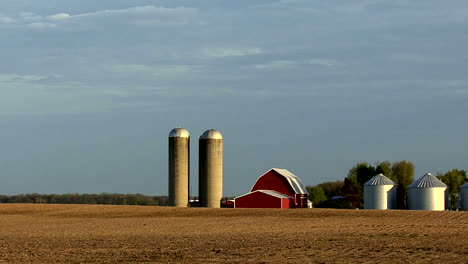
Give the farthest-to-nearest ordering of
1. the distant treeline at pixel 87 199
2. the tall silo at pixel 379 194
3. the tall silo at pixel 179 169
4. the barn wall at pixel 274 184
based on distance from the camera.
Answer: the distant treeline at pixel 87 199 → the barn wall at pixel 274 184 → the tall silo at pixel 179 169 → the tall silo at pixel 379 194

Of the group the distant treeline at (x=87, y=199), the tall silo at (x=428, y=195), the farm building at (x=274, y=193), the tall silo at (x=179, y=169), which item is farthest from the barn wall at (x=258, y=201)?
the distant treeline at (x=87, y=199)

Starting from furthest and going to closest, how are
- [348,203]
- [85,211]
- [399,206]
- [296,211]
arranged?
[348,203]
[399,206]
[85,211]
[296,211]

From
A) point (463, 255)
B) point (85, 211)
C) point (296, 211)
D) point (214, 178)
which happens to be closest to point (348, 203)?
point (214, 178)

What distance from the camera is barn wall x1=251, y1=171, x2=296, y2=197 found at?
223 feet

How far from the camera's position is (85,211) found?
60.9 meters

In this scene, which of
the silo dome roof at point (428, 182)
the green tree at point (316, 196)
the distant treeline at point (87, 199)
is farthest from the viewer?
the distant treeline at point (87, 199)

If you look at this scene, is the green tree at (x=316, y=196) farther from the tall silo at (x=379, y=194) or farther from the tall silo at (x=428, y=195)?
the tall silo at (x=428, y=195)

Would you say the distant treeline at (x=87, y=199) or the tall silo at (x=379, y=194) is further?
the distant treeline at (x=87, y=199)

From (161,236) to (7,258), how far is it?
9.76 meters

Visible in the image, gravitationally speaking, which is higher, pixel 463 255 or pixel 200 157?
pixel 200 157

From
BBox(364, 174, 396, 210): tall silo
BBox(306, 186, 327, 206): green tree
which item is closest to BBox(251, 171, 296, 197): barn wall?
BBox(364, 174, 396, 210): tall silo

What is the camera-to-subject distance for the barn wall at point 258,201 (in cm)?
6438

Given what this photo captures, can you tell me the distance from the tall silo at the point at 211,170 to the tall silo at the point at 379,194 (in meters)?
14.0

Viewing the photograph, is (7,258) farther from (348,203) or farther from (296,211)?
(348,203)
